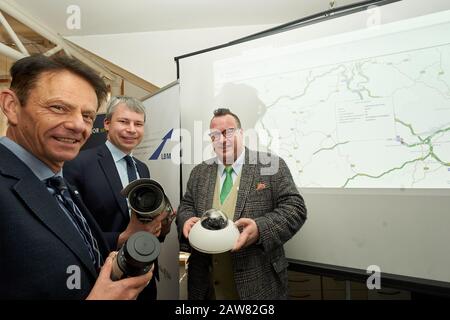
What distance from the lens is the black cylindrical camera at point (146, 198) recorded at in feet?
2.56

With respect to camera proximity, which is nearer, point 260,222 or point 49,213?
point 49,213

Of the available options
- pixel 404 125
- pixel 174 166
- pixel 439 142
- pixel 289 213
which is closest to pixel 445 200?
Answer: pixel 439 142

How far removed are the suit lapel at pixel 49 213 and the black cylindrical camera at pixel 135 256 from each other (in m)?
0.10

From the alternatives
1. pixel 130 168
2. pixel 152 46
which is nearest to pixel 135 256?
pixel 130 168

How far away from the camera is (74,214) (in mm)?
688

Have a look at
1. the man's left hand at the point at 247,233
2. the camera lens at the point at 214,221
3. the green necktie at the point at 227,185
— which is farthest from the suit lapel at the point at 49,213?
the green necktie at the point at 227,185

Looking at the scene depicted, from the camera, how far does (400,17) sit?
111 centimetres

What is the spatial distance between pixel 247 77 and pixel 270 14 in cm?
76

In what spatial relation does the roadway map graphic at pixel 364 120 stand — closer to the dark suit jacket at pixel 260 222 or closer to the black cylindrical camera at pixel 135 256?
the dark suit jacket at pixel 260 222

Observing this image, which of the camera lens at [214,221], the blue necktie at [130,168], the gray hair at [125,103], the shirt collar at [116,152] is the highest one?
the gray hair at [125,103]

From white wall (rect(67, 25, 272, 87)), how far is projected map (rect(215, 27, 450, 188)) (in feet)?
2.66

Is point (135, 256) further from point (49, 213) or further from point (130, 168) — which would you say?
point (130, 168)

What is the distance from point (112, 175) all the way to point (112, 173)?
1 centimetres
